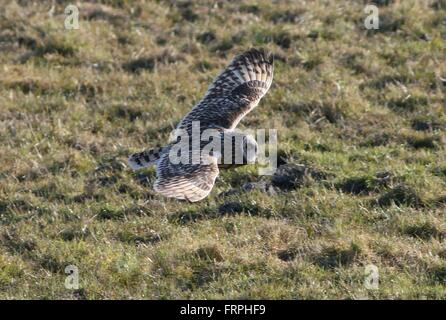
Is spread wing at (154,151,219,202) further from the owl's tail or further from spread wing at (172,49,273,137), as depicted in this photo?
spread wing at (172,49,273,137)

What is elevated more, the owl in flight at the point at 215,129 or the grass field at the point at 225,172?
the owl in flight at the point at 215,129

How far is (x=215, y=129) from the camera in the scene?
937 centimetres

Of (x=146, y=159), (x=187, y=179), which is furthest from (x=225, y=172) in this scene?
(x=187, y=179)

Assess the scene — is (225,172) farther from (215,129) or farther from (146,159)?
(146,159)

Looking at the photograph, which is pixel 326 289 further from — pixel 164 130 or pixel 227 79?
pixel 164 130

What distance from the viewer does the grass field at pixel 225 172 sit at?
26.7ft

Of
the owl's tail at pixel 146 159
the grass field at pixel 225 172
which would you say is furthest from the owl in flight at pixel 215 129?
the grass field at pixel 225 172

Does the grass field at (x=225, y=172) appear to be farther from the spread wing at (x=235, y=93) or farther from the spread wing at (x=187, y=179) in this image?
the spread wing at (x=235, y=93)

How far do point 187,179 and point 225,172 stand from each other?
1.79 metres

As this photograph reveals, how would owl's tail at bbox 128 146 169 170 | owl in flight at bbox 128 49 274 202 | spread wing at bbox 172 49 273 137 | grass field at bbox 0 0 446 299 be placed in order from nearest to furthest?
grass field at bbox 0 0 446 299 → owl in flight at bbox 128 49 274 202 → owl's tail at bbox 128 146 169 170 → spread wing at bbox 172 49 273 137

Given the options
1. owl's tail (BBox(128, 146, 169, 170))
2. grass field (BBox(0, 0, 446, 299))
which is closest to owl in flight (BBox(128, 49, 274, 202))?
owl's tail (BBox(128, 146, 169, 170))

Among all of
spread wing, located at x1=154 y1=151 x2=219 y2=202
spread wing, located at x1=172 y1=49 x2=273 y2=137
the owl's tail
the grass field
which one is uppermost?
spread wing, located at x1=172 y1=49 x2=273 y2=137

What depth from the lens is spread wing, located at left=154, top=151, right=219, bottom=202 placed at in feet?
26.3

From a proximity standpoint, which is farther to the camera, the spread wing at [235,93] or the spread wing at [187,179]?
the spread wing at [235,93]
